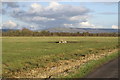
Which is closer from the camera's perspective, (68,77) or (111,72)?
(68,77)

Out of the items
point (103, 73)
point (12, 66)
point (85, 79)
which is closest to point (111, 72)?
point (103, 73)

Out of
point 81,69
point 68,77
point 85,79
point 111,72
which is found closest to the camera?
point 85,79

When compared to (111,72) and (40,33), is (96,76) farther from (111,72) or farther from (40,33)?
(40,33)

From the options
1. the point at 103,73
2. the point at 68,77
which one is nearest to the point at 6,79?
the point at 68,77

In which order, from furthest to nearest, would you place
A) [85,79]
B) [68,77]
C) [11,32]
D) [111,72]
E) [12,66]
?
[11,32], [12,66], [111,72], [68,77], [85,79]

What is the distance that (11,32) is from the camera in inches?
7485

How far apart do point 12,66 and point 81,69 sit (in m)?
8.48

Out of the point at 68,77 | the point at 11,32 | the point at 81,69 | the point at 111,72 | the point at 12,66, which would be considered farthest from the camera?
the point at 11,32

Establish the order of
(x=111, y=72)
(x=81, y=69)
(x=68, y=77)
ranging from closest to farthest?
(x=68, y=77)
(x=111, y=72)
(x=81, y=69)

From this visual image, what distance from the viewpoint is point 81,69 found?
2000 cm

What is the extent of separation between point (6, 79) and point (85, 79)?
5.87 meters

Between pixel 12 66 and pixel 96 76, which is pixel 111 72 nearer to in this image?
pixel 96 76

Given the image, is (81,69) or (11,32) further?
(11,32)

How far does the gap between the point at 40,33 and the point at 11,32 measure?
2333 centimetres
